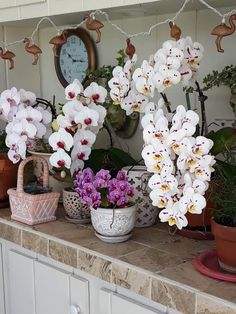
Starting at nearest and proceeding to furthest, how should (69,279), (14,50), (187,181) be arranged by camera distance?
(187,181) < (69,279) < (14,50)

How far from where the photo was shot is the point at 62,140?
130 cm

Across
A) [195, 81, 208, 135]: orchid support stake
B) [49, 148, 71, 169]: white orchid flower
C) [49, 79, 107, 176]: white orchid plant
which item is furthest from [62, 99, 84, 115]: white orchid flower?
[195, 81, 208, 135]: orchid support stake

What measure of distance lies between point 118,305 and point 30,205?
17.3 inches

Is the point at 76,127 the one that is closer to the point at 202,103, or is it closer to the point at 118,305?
the point at 202,103

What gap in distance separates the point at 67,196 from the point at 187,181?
1.79 feet

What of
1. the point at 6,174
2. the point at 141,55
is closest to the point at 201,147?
the point at 141,55

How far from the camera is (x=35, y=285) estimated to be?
140 centimetres

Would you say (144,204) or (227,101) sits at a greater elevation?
(227,101)

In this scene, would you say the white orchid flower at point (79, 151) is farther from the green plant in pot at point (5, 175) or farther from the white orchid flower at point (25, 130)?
the green plant in pot at point (5, 175)

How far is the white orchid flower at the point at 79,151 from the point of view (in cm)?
135

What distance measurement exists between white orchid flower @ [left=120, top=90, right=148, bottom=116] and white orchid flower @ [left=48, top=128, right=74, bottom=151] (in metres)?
0.18

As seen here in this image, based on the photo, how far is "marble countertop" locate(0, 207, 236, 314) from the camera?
38.7 inches

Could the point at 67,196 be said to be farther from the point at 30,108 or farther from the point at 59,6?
the point at 59,6

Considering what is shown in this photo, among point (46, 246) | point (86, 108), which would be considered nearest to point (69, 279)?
point (46, 246)
